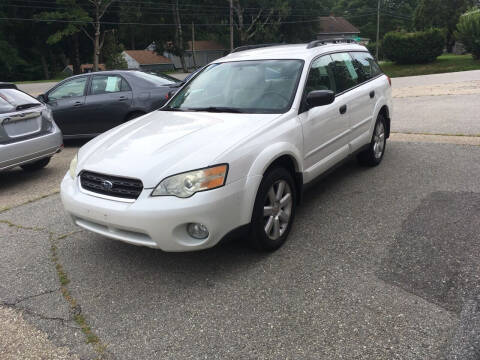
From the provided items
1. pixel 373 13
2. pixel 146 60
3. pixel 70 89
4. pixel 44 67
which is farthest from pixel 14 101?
pixel 373 13

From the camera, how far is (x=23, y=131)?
5953 millimetres

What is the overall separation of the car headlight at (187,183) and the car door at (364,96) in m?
2.56

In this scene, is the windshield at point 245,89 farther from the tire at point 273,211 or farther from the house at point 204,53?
the house at point 204,53

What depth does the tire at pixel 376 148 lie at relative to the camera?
582 cm

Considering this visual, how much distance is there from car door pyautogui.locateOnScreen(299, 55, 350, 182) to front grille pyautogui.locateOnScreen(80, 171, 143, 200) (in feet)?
5.57

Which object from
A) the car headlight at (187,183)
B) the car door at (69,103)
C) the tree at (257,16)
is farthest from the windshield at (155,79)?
the tree at (257,16)

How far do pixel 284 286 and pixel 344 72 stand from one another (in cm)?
298

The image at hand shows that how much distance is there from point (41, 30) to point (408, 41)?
43658 millimetres

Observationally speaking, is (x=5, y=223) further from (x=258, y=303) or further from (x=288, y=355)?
(x=288, y=355)

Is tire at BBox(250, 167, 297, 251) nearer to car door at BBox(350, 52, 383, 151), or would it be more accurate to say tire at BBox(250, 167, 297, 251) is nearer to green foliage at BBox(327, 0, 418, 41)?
car door at BBox(350, 52, 383, 151)

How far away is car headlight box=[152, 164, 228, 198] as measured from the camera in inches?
119

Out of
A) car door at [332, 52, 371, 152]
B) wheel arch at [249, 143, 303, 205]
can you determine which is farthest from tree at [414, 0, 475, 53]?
wheel arch at [249, 143, 303, 205]

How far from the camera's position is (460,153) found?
6449 mm

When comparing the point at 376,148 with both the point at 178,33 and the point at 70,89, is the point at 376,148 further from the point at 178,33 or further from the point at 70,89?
the point at 178,33
